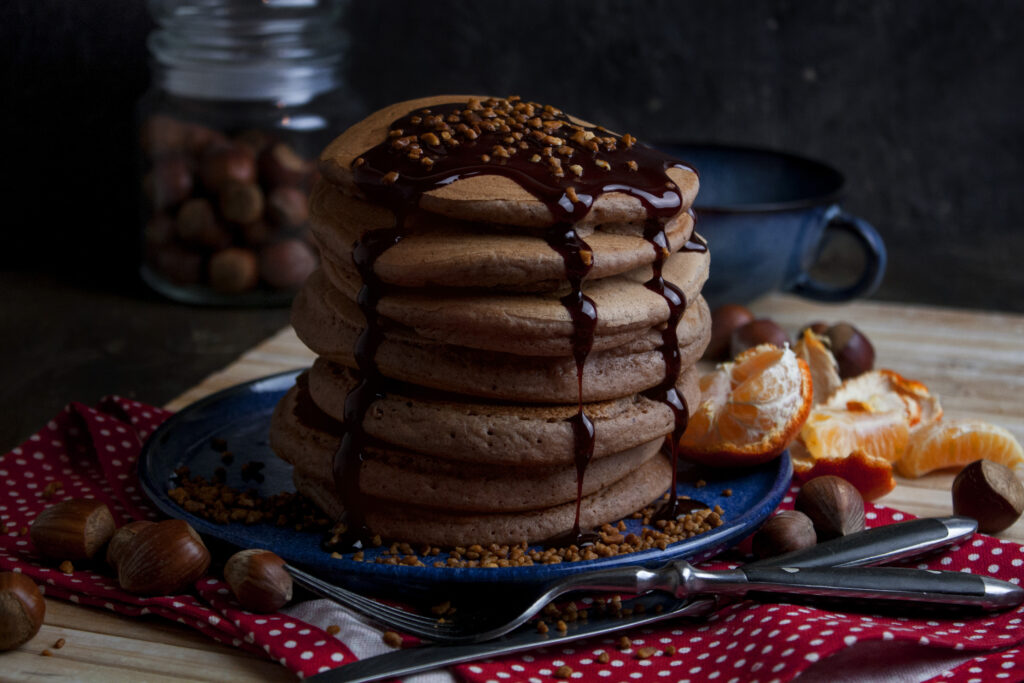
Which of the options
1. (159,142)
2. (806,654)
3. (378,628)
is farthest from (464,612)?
(159,142)

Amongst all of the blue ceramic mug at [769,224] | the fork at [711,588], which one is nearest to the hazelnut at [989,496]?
the fork at [711,588]

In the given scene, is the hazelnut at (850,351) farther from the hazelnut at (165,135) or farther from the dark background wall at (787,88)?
the hazelnut at (165,135)

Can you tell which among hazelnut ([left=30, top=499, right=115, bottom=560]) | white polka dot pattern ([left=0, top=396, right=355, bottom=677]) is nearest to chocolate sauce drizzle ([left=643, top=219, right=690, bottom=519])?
white polka dot pattern ([left=0, top=396, right=355, bottom=677])

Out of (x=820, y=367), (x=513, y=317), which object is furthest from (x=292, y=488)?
(x=820, y=367)

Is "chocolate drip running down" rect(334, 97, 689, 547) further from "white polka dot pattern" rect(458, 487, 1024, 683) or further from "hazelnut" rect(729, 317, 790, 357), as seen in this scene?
"hazelnut" rect(729, 317, 790, 357)

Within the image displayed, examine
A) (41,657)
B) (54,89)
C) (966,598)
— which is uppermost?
(54,89)

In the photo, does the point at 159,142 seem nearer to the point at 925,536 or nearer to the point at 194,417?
the point at 194,417

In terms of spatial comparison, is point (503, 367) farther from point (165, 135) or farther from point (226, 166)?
point (165, 135)

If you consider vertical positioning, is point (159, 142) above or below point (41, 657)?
above
